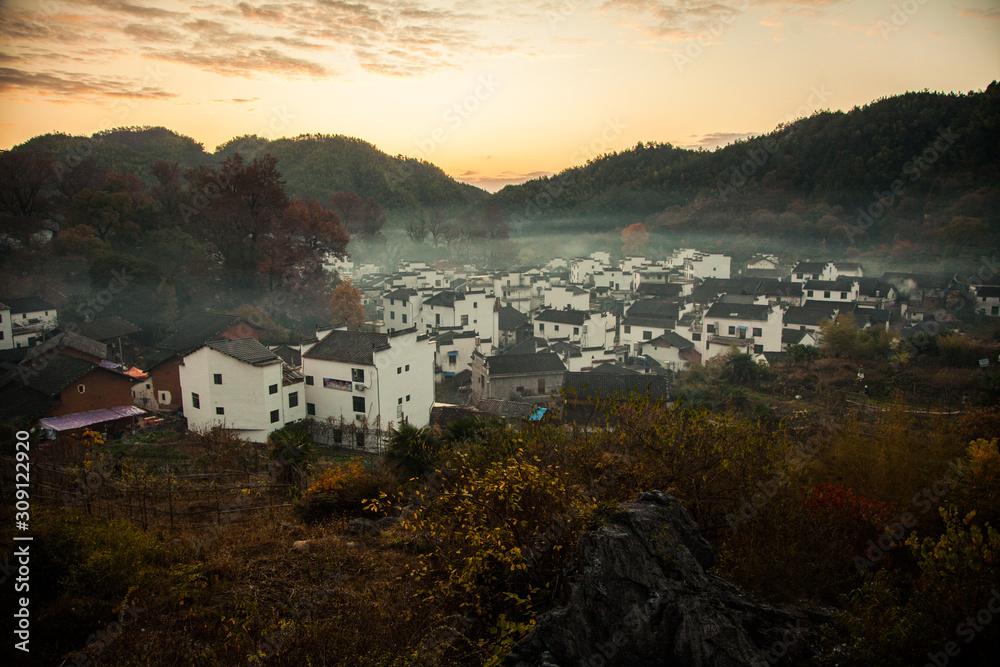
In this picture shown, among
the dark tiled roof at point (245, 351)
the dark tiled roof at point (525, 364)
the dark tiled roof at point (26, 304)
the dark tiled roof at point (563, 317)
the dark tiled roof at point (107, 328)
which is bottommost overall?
the dark tiled roof at point (525, 364)

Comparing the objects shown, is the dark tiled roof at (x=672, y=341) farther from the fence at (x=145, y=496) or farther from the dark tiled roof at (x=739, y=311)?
the fence at (x=145, y=496)

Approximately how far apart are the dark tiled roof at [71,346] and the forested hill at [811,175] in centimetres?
5541

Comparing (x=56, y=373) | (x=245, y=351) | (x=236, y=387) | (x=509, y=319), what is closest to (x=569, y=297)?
(x=509, y=319)

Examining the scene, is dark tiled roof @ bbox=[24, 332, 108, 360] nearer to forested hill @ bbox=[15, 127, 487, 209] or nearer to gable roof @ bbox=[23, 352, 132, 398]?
gable roof @ bbox=[23, 352, 132, 398]

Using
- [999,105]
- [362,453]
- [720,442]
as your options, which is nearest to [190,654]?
[720,442]

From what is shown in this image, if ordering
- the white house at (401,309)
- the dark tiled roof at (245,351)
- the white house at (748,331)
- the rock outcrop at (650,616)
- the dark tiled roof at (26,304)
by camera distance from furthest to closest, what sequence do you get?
the white house at (401,309), the white house at (748,331), the dark tiled roof at (26,304), the dark tiled roof at (245,351), the rock outcrop at (650,616)

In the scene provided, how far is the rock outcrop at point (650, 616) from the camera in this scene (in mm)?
3314

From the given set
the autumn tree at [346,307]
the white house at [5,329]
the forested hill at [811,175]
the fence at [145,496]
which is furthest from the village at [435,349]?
the forested hill at [811,175]

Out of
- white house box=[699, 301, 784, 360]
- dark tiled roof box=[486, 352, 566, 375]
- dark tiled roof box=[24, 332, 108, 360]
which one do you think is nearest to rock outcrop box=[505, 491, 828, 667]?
dark tiled roof box=[486, 352, 566, 375]

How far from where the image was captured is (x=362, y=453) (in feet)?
53.5

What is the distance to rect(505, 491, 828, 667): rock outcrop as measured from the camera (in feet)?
10.9

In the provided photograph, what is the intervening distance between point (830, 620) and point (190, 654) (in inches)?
177

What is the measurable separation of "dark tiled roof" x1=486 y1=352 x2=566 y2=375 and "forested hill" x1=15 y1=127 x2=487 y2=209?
1550 inches

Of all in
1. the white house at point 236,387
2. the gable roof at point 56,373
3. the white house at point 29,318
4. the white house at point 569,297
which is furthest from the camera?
the white house at point 569,297
